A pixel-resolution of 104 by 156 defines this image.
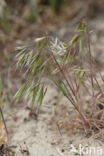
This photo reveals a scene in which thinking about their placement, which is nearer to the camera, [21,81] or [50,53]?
[50,53]

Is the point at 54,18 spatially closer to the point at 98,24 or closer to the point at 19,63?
the point at 98,24

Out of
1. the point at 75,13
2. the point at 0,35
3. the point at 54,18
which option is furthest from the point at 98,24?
the point at 0,35

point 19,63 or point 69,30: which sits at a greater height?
point 69,30

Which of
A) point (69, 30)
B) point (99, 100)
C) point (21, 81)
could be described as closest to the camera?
point (99, 100)

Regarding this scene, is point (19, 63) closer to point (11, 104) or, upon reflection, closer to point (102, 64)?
point (11, 104)

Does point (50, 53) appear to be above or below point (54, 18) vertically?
below

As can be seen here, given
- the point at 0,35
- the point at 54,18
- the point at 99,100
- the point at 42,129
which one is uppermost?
the point at 54,18

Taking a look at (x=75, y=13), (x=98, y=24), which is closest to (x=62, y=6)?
(x=75, y=13)

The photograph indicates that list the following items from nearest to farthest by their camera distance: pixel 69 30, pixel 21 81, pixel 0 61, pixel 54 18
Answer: pixel 21 81
pixel 0 61
pixel 69 30
pixel 54 18

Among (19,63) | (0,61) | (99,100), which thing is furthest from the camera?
(0,61)
